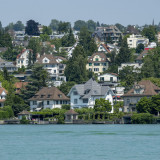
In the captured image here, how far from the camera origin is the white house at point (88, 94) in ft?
383

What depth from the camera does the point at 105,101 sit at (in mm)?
110188

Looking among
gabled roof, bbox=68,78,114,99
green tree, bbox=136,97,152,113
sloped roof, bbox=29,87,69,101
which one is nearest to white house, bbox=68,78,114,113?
gabled roof, bbox=68,78,114,99

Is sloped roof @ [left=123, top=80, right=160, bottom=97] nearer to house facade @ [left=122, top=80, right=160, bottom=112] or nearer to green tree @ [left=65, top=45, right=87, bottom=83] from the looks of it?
house facade @ [left=122, top=80, right=160, bottom=112]

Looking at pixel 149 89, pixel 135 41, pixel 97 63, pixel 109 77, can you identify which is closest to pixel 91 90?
pixel 149 89

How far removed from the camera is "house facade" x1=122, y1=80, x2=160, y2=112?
112625 millimetres

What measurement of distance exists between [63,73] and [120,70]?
1788cm

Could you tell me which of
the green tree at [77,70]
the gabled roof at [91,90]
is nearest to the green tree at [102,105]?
the gabled roof at [91,90]

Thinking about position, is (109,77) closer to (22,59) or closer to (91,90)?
(91,90)
